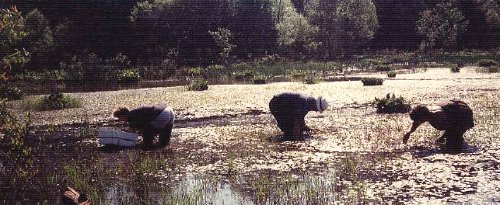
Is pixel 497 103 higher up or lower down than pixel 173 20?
lower down

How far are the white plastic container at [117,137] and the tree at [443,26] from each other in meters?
43.9

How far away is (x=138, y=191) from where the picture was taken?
338 inches

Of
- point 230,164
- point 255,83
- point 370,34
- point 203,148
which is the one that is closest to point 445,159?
point 230,164

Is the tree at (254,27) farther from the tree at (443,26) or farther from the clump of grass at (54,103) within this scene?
the clump of grass at (54,103)

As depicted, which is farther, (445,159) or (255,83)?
(255,83)

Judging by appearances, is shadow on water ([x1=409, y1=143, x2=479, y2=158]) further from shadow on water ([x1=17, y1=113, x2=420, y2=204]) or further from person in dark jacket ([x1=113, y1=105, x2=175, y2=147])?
person in dark jacket ([x1=113, y1=105, x2=175, y2=147])

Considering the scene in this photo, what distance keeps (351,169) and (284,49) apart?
4454cm

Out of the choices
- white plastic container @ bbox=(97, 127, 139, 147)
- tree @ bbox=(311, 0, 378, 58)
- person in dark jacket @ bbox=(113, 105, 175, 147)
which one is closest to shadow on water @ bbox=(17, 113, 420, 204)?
white plastic container @ bbox=(97, 127, 139, 147)

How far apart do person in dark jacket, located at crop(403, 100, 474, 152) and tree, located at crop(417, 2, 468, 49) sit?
4244 centimetres

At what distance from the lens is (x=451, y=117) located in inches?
384

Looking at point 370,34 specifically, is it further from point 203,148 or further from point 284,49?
point 203,148

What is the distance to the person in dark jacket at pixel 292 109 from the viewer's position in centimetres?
1186

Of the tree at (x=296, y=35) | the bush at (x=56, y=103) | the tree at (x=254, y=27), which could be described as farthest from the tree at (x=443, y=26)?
the bush at (x=56, y=103)

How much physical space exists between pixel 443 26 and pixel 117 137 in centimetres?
4490
